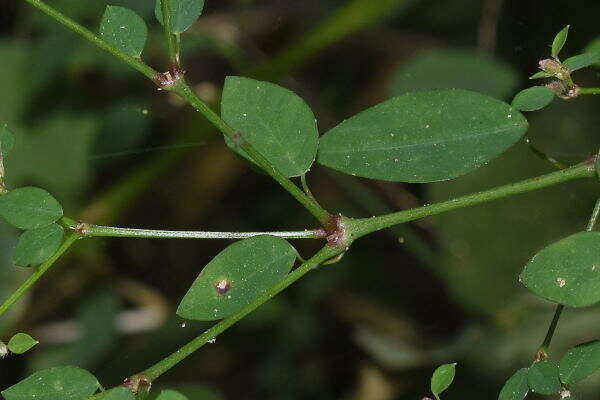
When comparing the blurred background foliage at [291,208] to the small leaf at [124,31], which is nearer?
the small leaf at [124,31]

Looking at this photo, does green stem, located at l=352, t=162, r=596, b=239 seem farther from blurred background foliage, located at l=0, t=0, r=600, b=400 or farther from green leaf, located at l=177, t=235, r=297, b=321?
blurred background foliage, located at l=0, t=0, r=600, b=400

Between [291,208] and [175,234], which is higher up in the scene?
[291,208]

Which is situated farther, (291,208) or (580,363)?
(291,208)

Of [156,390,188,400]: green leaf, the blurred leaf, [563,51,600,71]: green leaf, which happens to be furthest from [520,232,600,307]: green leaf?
the blurred leaf

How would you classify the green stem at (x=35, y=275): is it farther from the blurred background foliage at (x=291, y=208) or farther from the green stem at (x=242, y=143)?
the blurred background foliage at (x=291, y=208)

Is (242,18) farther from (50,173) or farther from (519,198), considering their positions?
(519,198)

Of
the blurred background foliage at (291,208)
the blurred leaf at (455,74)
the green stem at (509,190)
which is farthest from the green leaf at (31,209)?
the blurred leaf at (455,74)

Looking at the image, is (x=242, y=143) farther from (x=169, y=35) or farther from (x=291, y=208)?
(x=291, y=208)

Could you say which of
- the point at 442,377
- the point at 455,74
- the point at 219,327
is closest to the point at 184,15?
the point at 219,327
